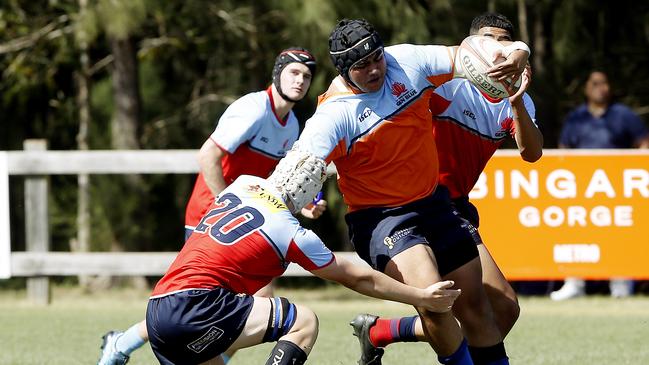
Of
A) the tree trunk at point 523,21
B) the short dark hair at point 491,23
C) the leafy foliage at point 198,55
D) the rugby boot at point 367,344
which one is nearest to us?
the short dark hair at point 491,23

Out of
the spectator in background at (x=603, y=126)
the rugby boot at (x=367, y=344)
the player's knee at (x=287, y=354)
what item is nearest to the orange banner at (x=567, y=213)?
the spectator in background at (x=603, y=126)

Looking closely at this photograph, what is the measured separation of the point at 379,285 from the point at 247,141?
7.34ft

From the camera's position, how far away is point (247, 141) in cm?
689

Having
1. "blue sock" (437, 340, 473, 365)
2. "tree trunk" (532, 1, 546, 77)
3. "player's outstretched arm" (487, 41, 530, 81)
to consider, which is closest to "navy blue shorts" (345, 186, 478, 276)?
"blue sock" (437, 340, 473, 365)

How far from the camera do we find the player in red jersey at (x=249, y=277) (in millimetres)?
4730

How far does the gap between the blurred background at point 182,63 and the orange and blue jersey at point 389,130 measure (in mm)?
5432

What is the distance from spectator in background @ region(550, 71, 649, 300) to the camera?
10.2 m

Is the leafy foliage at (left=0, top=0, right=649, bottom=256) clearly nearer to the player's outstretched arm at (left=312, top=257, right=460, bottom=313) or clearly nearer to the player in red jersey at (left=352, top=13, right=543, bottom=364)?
the player in red jersey at (left=352, top=13, right=543, bottom=364)

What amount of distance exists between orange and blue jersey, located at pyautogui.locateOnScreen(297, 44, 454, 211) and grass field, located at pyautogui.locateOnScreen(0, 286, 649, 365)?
5.78 feet

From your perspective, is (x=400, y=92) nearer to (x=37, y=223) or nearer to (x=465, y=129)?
(x=465, y=129)

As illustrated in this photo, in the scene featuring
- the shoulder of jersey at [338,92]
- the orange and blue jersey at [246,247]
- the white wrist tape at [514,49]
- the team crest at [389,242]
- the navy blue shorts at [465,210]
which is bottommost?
the navy blue shorts at [465,210]

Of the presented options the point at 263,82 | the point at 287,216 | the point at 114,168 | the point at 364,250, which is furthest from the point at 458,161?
the point at 263,82

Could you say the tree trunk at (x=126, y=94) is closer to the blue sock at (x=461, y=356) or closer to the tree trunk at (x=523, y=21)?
the tree trunk at (x=523, y=21)

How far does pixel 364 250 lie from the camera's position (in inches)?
214
